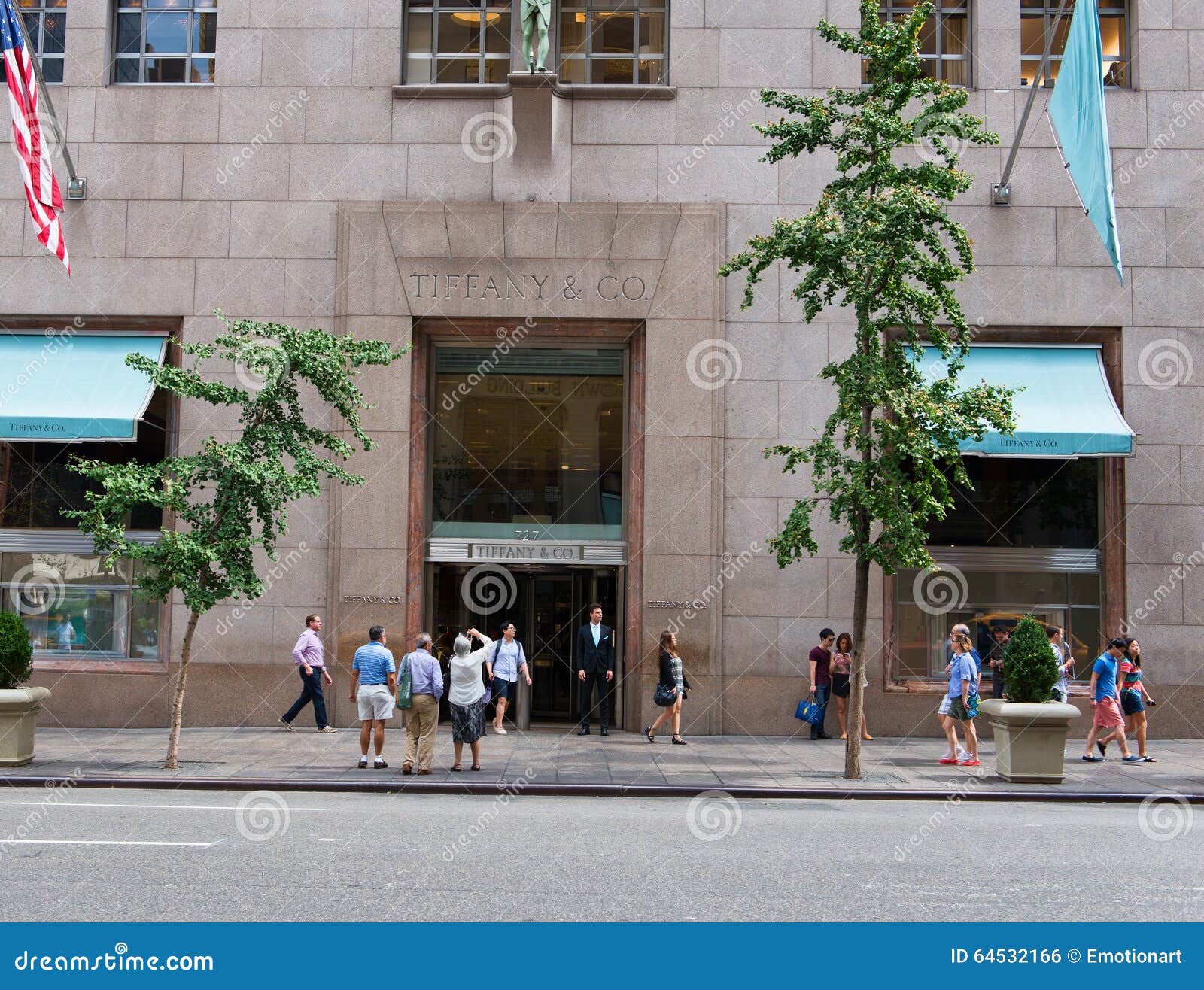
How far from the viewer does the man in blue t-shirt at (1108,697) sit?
15.4 metres

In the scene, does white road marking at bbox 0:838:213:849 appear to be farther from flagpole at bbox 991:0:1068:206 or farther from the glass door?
flagpole at bbox 991:0:1068:206

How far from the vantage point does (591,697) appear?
1762cm

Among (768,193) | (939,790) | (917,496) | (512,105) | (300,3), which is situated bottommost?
(939,790)

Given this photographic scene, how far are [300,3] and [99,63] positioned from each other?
3347mm

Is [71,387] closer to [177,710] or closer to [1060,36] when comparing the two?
[177,710]

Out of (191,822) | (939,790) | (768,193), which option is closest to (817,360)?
(768,193)

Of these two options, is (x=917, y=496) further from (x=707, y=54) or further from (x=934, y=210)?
(x=707, y=54)

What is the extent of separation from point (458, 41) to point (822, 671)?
11.7 metres

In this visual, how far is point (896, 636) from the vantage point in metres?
18.2
